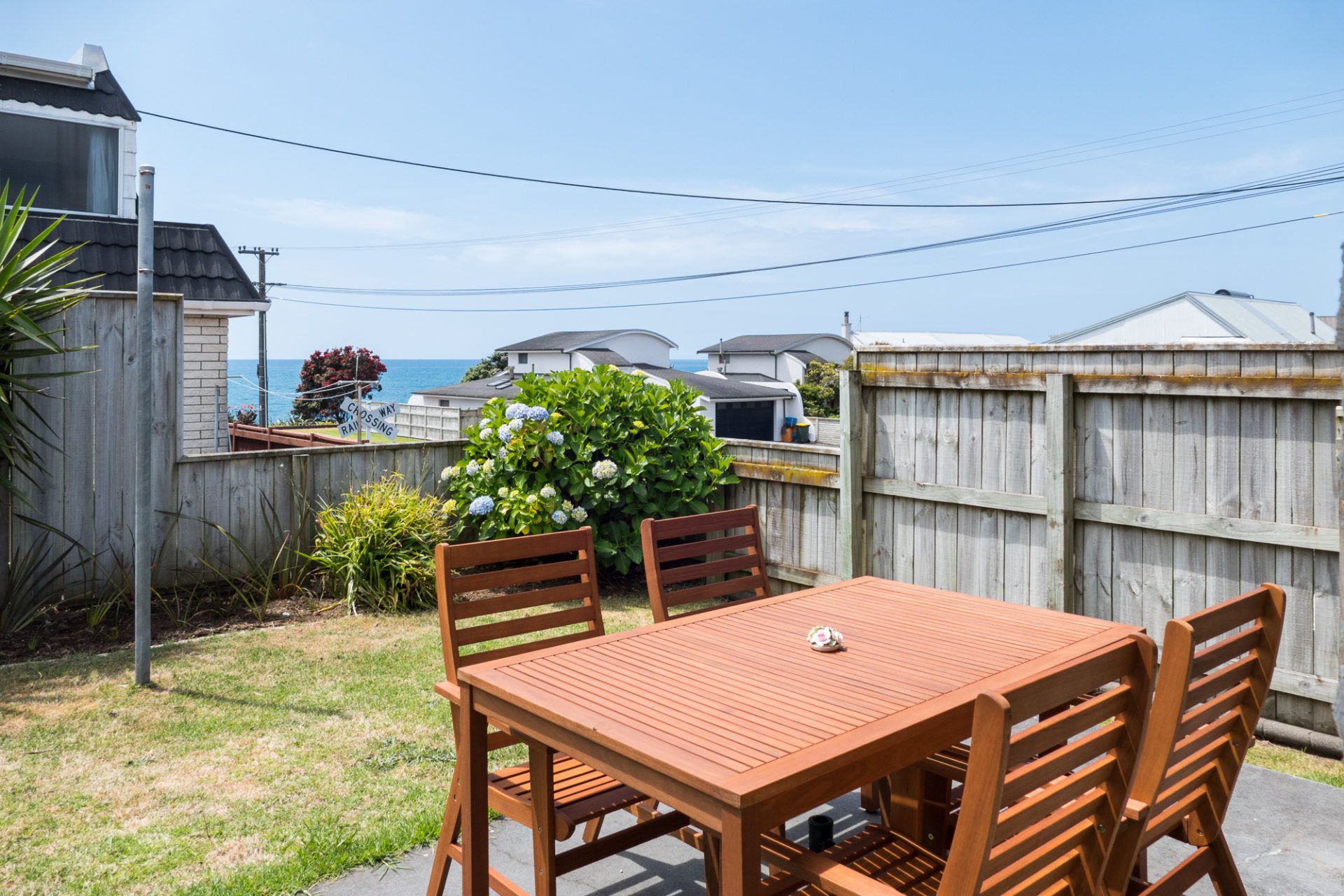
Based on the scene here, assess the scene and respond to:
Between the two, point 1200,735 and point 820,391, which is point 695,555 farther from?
point 820,391

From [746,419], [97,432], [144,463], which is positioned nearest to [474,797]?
[144,463]

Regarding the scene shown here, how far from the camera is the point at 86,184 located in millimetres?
9703

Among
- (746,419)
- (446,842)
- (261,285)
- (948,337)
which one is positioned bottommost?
(446,842)

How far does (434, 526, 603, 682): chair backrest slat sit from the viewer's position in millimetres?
2891

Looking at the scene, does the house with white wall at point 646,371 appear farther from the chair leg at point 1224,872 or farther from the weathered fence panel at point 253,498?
the chair leg at point 1224,872

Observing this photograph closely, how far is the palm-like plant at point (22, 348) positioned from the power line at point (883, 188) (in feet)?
74.5

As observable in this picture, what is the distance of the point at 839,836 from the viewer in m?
3.37

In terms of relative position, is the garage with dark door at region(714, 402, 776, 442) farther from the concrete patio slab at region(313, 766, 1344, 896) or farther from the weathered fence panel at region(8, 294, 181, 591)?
the concrete patio slab at region(313, 766, 1344, 896)

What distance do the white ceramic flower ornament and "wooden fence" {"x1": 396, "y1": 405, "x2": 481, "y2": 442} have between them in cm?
830

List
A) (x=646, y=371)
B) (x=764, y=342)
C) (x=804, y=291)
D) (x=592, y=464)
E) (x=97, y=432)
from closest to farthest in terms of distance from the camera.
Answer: (x=97, y=432) → (x=592, y=464) → (x=646, y=371) → (x=764, y=342) → (x=804, y=291)

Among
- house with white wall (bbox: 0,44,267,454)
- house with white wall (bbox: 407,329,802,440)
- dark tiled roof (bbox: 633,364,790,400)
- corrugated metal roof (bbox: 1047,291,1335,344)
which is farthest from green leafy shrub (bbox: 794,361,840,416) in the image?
house with white wall (bbox: 0,44,267,454)

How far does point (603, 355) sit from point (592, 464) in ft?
118

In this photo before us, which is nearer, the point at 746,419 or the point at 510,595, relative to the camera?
the point at 510,595

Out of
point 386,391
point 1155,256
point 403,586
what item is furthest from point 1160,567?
point 386,391
